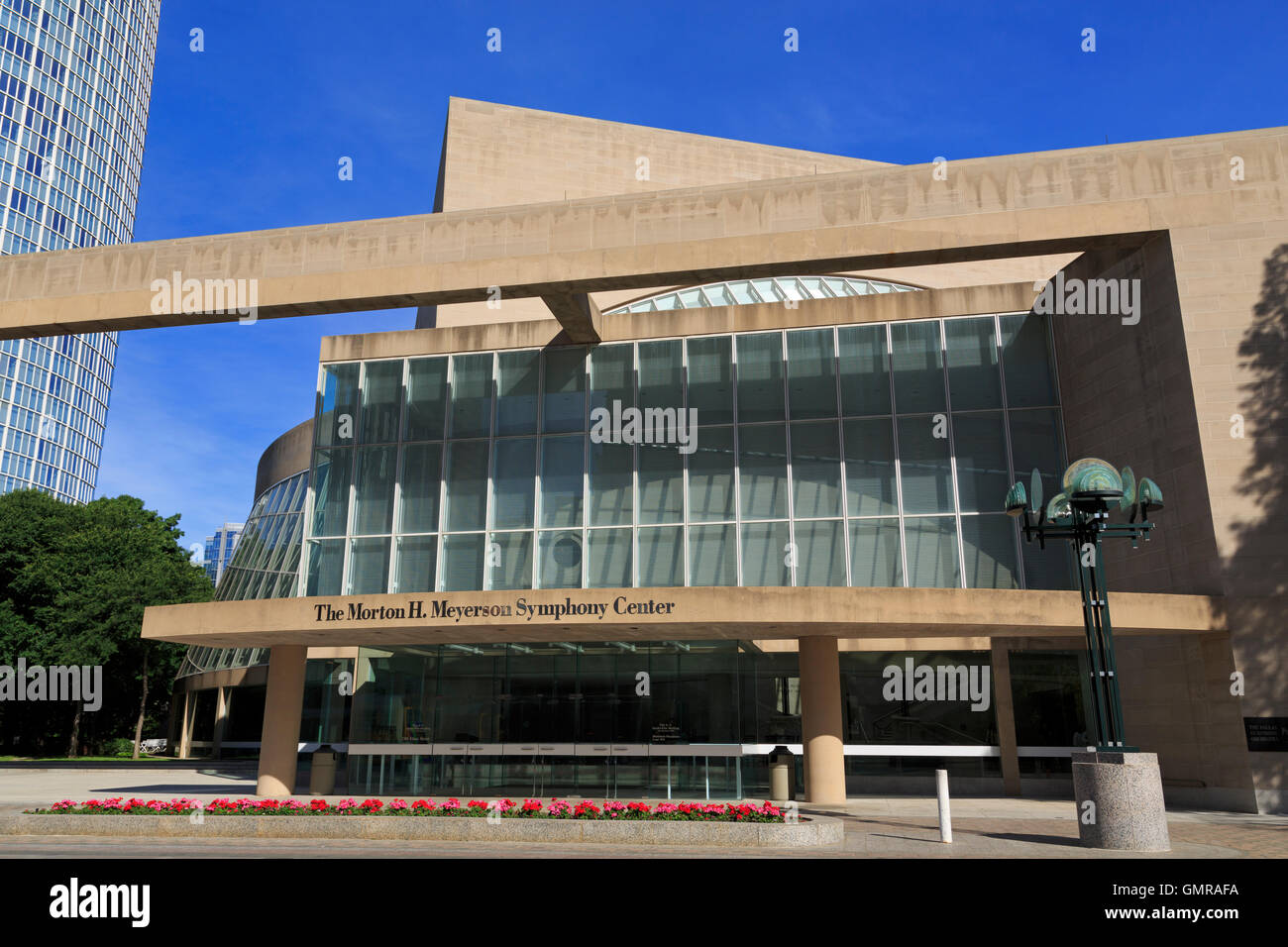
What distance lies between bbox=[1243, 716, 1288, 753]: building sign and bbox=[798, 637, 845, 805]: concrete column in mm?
8269

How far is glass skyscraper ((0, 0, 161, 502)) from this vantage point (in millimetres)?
101812

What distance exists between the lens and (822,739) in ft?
69.6

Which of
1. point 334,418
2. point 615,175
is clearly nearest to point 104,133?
point 615,175

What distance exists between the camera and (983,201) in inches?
886

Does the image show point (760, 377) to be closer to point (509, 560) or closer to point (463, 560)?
point (509, 560)

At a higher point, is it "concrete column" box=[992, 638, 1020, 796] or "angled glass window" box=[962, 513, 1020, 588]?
"angled glass window" box=[962, 513, 1020, 588]

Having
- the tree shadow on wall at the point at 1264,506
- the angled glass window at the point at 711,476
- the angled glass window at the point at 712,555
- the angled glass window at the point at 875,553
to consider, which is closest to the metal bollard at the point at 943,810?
the tree shadow on wall at the point at 1264,506

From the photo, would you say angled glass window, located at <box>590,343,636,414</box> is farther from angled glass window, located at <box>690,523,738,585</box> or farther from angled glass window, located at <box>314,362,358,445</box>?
angled glass window, located at <box>314,362,358,445</box>

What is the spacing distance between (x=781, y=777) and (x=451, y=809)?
722cm

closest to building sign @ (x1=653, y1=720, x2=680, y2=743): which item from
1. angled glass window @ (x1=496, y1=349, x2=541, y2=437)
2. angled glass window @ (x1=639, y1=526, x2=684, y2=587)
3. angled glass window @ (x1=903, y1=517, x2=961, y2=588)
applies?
angled glass window @ (x1=639, y1=526, x2=684, y2=587)

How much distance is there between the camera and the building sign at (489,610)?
2045 centimetres

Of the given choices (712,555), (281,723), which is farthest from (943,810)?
(281,723)

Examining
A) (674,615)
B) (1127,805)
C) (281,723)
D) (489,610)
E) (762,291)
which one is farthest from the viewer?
(762,291)
